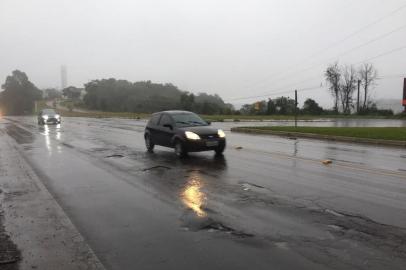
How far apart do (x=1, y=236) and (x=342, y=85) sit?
9093 cm

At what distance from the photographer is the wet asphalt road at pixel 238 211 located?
473cm

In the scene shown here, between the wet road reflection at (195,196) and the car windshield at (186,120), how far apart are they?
4785mm

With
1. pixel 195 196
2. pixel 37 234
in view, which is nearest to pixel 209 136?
pixel 195 196

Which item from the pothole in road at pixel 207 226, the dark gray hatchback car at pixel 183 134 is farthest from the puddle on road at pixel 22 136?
the pothole in road at pixel 207 226

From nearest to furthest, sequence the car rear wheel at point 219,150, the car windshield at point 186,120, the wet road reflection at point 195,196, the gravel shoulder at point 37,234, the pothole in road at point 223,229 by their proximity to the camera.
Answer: the gravel shoulder at point 37,234, the pothole in road at point 223,229, the wet road reflection at point 195,196, the car rear wheel at point 219,150, the car windshield at point 186,120

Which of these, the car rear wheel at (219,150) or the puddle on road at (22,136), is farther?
the puddle on road at (22,136)

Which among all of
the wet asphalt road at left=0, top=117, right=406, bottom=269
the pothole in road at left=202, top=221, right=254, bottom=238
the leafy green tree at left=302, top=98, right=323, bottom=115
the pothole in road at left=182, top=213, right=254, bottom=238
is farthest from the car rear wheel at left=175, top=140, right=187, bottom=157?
the leafy green tree at left=302, top=98, right=323, bottom=115

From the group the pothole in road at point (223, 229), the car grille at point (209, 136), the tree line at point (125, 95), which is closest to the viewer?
the pothole in road at point (223, 229)

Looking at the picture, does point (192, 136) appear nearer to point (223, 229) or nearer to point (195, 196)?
point (195, 196)

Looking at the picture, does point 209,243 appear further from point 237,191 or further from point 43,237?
point 237,191

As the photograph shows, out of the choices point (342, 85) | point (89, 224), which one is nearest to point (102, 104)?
point (342, 85)

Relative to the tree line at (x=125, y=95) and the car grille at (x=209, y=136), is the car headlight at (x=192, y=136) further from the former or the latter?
the tree line at (x=125, y=95)

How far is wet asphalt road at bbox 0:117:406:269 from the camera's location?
15.5 feet

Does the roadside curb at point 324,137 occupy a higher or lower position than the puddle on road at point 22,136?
lower
